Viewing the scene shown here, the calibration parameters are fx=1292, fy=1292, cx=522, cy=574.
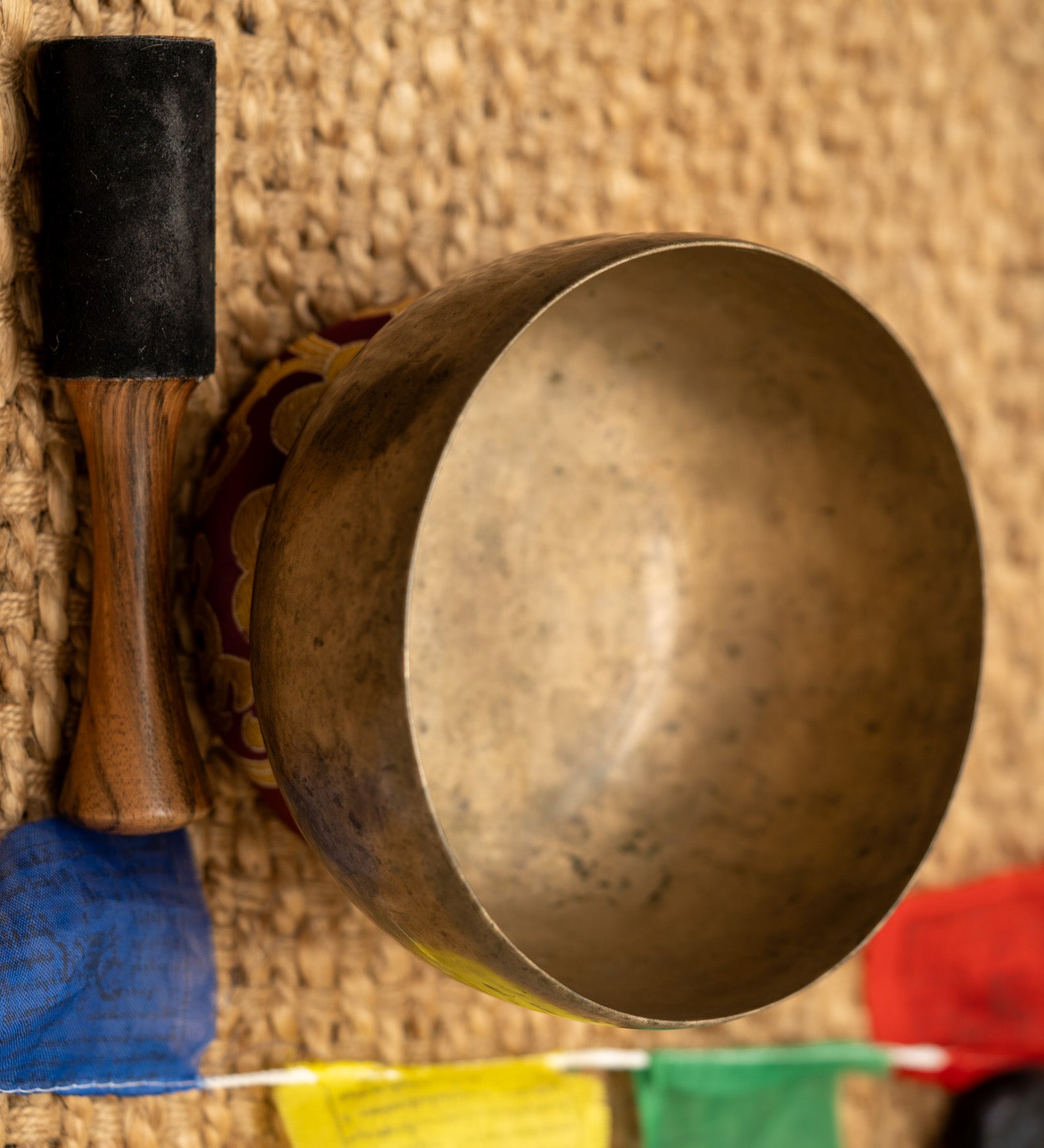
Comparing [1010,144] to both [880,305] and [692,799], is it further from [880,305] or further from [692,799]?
[692,799]

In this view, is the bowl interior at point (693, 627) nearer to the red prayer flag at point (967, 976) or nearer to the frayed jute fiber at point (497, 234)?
the frayed jute fiber at point (497, 234)

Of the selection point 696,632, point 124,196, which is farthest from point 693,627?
point 124,196

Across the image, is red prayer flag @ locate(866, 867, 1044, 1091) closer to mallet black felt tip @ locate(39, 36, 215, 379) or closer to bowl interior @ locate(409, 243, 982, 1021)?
bowl interior @ locate(409, 243, 982, 1021)

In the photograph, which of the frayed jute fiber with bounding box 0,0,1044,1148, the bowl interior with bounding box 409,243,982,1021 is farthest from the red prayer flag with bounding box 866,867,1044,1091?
the bowl interior with bounding box 409,243,982,1021

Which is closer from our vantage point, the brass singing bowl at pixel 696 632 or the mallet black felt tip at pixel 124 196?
the mallet black felt tip at pixel 124 196

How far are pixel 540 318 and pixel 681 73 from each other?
0.63 feet

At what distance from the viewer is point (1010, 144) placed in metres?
0.81

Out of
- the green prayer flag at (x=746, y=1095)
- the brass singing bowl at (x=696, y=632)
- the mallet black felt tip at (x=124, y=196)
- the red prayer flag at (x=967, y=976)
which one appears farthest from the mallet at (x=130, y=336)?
the red prayer flag at (x=967, y=976)

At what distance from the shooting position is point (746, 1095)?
73 cm

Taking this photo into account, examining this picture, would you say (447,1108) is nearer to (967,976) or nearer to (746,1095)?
(746,1095)

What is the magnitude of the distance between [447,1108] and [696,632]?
10.4 inches

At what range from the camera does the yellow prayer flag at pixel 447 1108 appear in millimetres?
596

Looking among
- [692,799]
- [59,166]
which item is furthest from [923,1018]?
[59,166]

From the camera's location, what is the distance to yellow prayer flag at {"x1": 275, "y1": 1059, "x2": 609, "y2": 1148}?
1.95 feet
